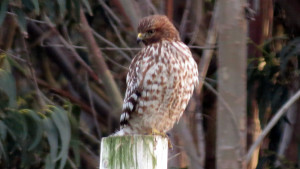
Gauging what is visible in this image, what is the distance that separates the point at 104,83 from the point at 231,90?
1972mm

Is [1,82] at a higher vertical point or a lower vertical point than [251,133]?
higher

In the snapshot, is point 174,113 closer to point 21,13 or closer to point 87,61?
point 21,13

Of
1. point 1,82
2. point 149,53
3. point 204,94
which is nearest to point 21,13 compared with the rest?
point 1,82

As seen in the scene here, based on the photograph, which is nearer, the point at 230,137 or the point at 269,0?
the point at 230,137

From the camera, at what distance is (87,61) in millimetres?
6410

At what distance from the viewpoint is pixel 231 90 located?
9.45 feet

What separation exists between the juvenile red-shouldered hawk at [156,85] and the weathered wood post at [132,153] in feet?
→ 4.05

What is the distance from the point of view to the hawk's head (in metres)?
4.02

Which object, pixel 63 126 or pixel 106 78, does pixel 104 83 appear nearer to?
pixel 106 78

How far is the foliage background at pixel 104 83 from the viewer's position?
4.65 m

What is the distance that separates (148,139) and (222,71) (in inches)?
20.6

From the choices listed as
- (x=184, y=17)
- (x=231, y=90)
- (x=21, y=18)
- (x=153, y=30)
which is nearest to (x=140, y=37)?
(x=153, y=30)

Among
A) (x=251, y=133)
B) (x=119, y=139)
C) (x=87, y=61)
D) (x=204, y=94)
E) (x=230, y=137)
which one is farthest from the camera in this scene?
(x=87, y=61)

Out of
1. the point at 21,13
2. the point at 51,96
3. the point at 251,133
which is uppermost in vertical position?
the point at 21,13
